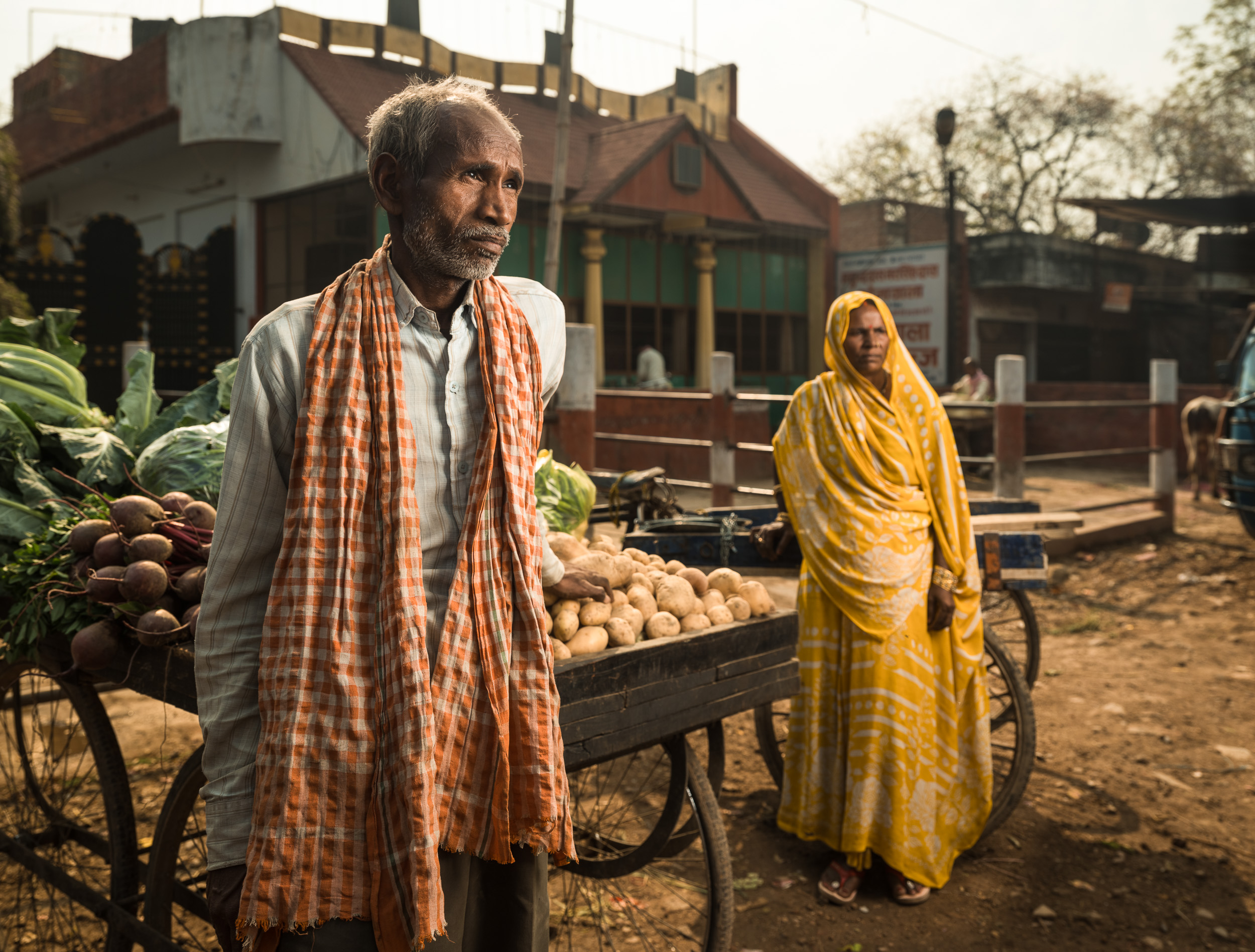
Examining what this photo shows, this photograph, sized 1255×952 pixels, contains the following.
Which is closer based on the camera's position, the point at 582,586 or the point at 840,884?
the point at 582,586

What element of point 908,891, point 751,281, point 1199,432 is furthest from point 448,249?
point 751,281

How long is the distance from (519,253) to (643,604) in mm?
14802

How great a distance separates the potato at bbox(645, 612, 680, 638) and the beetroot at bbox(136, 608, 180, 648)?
1131 millimetres

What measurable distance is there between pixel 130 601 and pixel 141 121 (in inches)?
653

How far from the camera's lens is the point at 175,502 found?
8.79 feet

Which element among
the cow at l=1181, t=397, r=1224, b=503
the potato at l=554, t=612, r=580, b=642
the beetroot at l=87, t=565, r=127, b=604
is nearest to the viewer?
the potato at l=554, t=612, r=580, b=642

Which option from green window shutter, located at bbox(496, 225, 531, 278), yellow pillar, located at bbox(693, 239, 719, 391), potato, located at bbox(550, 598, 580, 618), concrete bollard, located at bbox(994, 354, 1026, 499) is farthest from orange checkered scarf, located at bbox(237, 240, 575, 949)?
yellow pillar, located at bbox(693, 239, 719, 391)

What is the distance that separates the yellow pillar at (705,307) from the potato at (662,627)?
53.5 feet

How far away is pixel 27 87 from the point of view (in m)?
21.4

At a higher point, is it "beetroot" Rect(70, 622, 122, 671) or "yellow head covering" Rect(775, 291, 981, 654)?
"yellow head covering" Rect(775, 291, 981, 654)

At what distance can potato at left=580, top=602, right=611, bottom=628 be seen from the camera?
228cm

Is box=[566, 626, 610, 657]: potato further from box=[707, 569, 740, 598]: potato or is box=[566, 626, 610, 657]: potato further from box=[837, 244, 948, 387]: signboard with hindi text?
box=[837, 244, 948, 387]: signboard with hindi text

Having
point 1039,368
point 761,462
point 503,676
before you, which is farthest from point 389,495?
point 1039,368

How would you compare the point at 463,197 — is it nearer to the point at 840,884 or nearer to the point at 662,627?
the point at 662,627
